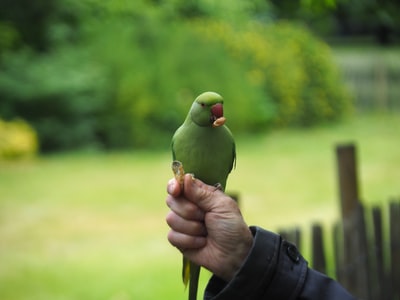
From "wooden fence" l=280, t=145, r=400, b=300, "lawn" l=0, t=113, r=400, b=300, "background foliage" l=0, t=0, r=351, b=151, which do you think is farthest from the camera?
"background foliage" l=0, t=0, r=351, b=151

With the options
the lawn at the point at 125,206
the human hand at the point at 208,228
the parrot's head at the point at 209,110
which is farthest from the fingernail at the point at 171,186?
the lawn at the point at 125,206

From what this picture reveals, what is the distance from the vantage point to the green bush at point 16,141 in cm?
852

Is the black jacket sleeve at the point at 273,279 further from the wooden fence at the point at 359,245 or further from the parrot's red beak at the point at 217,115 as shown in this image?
the wooden fence at the point at 359,245

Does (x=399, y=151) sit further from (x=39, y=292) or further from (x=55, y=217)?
(x=39, y=292)

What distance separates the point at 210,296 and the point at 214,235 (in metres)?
0.15

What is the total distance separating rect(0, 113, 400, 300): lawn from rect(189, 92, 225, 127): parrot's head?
353cm

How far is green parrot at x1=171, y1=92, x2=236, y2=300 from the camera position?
110 cm

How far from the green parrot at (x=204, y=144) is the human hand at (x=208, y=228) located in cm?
3

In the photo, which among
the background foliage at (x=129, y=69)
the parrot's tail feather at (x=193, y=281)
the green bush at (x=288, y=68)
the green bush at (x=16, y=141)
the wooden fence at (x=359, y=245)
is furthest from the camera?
the green bush at (x=288, y=68)

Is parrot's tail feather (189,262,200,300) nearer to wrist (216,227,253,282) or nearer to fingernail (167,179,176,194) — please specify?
wrist (216,227,253,282)

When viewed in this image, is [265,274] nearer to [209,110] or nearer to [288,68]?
[209,110]

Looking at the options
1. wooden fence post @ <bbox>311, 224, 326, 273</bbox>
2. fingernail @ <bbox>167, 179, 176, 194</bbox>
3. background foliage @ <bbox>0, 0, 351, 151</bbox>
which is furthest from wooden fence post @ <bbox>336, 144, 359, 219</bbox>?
background foliage @ <bbox>0, 0, 351, 151</bbox>

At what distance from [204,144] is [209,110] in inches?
2.9

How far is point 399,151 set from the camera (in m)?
9.74
